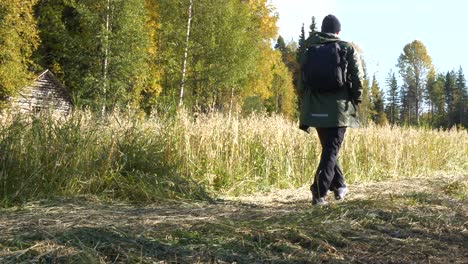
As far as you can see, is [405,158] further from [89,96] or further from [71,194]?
[89,96]

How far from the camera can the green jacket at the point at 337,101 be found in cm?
598

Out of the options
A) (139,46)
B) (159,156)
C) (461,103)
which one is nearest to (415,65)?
(461,103)

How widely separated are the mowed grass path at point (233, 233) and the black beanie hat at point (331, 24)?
2009mm

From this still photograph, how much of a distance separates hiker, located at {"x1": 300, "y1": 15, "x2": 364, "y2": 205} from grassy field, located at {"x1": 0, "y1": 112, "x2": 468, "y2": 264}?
591 millimetres

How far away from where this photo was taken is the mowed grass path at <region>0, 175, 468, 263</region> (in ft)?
10.5

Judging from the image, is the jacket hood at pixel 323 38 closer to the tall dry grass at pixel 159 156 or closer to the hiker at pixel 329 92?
the hiker at pixel 329 92

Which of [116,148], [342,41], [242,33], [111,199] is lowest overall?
[111,199]

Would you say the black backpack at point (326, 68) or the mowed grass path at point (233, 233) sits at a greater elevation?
the black backpack at point (326, 68)

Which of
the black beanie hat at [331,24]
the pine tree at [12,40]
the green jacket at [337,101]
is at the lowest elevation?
the green jacket at [337,101]

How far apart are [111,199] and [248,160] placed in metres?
3.01

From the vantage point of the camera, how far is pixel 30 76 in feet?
93.6

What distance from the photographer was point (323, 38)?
6125 millimetres

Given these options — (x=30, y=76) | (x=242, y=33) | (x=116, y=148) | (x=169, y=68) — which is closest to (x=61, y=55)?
(x=30, y=76)

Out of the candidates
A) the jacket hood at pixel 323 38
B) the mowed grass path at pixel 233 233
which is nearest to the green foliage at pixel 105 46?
the jacket hood at pixel 323 38
